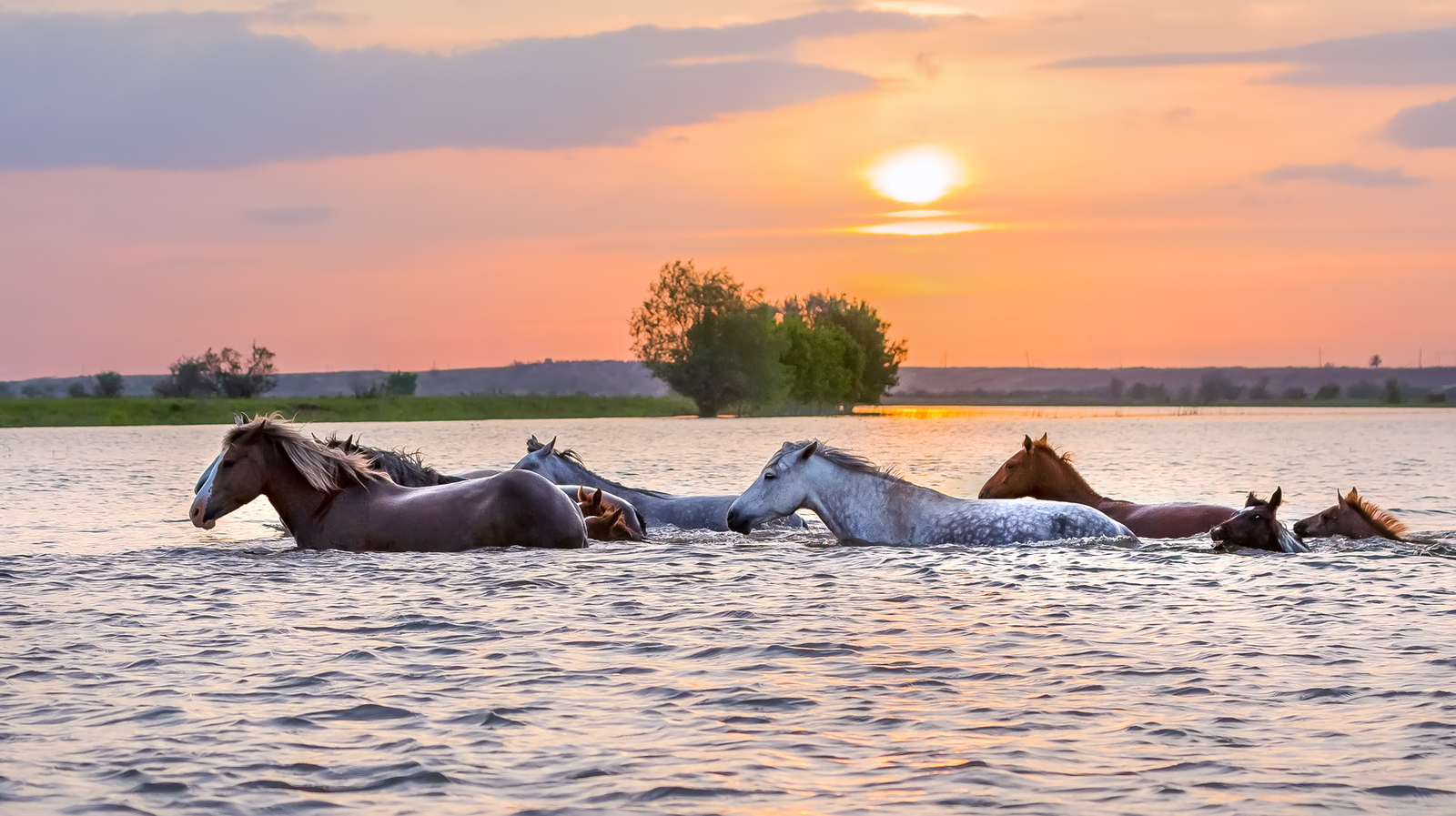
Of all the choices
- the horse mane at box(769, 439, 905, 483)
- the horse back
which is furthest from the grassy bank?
the horse mane at box(769, 439, 905, 483)

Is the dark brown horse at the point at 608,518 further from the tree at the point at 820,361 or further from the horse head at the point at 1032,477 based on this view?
the tree at the point at 820,361

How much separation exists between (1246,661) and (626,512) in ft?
34.7

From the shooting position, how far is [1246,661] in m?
9.68

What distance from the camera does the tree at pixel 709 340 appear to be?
138875 mm

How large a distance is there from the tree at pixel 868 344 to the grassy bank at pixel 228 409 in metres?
42.6

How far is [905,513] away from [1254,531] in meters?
3.69

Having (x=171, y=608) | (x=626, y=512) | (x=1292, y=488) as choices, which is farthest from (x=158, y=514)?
(x=1292, y=488)

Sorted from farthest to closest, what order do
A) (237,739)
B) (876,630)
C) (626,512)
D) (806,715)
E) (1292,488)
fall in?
(1292,488), (626,512), (876,630), (806,715), (237,739)

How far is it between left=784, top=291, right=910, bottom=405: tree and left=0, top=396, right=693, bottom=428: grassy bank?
42565 mm

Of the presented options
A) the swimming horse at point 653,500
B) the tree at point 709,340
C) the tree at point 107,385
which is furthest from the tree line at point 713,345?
the swimming horse at point 653,500

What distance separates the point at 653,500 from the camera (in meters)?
21.6

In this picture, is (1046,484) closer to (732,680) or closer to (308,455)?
(308,455)

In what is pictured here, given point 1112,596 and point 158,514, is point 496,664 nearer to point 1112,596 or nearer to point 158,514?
point 1112,596

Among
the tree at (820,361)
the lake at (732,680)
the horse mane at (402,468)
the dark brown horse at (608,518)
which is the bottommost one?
the lake at (732,680)
